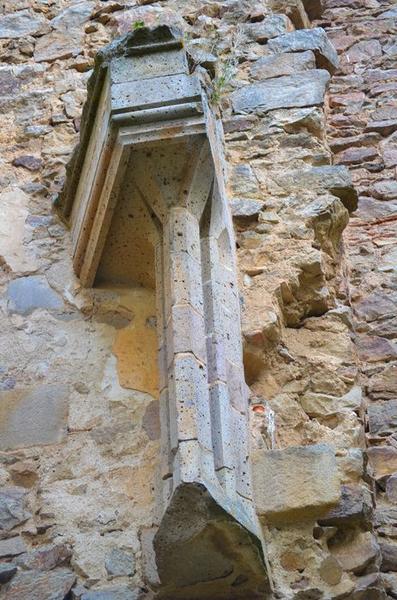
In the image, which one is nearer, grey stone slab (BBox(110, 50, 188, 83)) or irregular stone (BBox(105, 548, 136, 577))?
irregular stone (BBox(105, 548, 136, 577))

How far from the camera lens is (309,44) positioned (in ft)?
16.6

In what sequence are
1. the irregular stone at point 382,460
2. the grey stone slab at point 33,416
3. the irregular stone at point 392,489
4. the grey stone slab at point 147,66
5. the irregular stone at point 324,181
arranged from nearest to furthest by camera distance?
the grey stone slab at point 33,416 < the grey stone slab at point 147,66 < the irregular stone at point 392,489 < the irregular stone at point 382,460 < the irregular stone at point 324,181

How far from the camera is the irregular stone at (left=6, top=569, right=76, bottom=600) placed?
10.6 feet

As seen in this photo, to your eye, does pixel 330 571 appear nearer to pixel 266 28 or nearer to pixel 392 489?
pixel 392 489

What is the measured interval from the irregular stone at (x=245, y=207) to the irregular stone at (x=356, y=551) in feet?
4.50

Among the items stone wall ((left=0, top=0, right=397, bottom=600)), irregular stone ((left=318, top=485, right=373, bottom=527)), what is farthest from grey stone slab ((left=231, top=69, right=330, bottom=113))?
irregular stone ((left=318, top=485, right=373, bottom=527))

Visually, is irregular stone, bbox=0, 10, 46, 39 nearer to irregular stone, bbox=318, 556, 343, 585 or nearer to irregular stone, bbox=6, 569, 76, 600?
irregular stone, bbox=6, 569, 76, 600

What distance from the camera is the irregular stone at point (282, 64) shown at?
4.91 meters

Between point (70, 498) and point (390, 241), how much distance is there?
98.2 inches

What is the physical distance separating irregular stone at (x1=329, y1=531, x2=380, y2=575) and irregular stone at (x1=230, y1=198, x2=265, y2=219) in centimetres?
137

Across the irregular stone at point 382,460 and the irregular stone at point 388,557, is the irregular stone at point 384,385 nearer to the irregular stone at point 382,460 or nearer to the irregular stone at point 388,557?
the irregular stone at point 382,460

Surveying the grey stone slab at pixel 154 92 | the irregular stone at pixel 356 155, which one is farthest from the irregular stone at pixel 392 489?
the irregular stone at pixel 356 155

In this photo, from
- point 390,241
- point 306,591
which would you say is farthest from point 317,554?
point 390,241

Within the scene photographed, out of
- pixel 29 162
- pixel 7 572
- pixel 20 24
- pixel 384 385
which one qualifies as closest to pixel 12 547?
pixel 7 572
